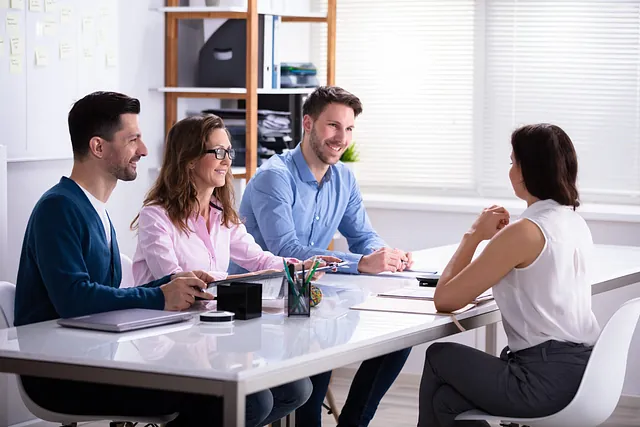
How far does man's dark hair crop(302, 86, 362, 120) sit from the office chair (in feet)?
4.74

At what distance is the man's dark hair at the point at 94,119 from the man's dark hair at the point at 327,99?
110 centimetres

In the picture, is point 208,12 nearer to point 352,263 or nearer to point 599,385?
point 352,263

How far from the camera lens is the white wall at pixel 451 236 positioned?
4.63 meters

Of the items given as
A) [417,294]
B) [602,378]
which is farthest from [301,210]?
[602,378]

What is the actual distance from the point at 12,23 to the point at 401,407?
2.24 meters

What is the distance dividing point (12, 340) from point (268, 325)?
22.6 inches

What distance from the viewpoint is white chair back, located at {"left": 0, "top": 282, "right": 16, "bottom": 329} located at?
2631 millimetres

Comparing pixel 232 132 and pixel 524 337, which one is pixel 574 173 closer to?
pixel 524 337

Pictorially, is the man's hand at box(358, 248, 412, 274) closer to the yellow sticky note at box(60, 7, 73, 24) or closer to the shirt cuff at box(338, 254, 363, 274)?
the shirt cuff at box(338, 254, 363, 274)

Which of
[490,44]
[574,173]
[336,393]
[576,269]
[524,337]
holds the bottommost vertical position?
[336,393]

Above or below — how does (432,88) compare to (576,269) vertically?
above

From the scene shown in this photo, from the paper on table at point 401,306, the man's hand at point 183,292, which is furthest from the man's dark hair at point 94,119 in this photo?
the paper on table at point 401,306

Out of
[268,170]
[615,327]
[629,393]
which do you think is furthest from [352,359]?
[629,393]

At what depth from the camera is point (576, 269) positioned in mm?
2609
